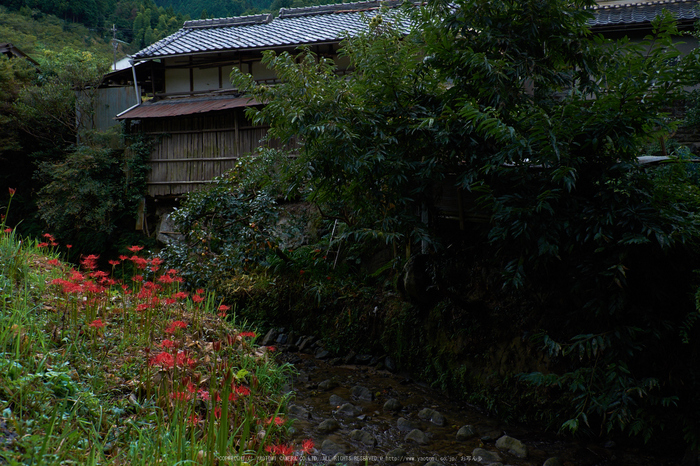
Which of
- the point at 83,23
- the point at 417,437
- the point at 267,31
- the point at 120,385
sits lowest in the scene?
Answer: the point at 417,437

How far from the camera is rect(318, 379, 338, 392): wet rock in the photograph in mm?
6415

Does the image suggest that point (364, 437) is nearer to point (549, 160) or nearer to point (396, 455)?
point (396, 455)

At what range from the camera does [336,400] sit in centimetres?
598

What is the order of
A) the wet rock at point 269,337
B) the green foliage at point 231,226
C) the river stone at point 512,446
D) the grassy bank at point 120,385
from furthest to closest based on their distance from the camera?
the green foliage at point 231,226, the wet rock at point 269,337, the river stone at point 512,446, the grassy bank at point 120,385

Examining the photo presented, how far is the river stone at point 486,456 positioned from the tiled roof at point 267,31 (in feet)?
34.7

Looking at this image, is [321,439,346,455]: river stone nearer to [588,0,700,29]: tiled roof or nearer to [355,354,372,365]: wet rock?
[355,354,372,365]: wet rock

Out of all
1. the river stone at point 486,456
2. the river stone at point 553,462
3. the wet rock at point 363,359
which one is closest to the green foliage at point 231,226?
the wet rock at point 363,359

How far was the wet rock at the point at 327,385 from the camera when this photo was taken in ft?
21.0

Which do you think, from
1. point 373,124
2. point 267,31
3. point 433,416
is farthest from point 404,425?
point 267,31

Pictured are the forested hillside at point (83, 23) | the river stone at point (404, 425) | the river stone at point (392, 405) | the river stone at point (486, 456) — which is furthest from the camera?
the forested hillside at point (83, 23)

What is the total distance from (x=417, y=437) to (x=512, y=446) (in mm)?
1008

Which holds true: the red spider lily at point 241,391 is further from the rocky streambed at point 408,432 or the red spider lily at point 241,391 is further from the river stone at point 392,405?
the river stone at point 392,405

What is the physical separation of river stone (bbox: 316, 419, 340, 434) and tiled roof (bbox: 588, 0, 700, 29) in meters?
9.54

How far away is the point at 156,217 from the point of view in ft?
47.4
